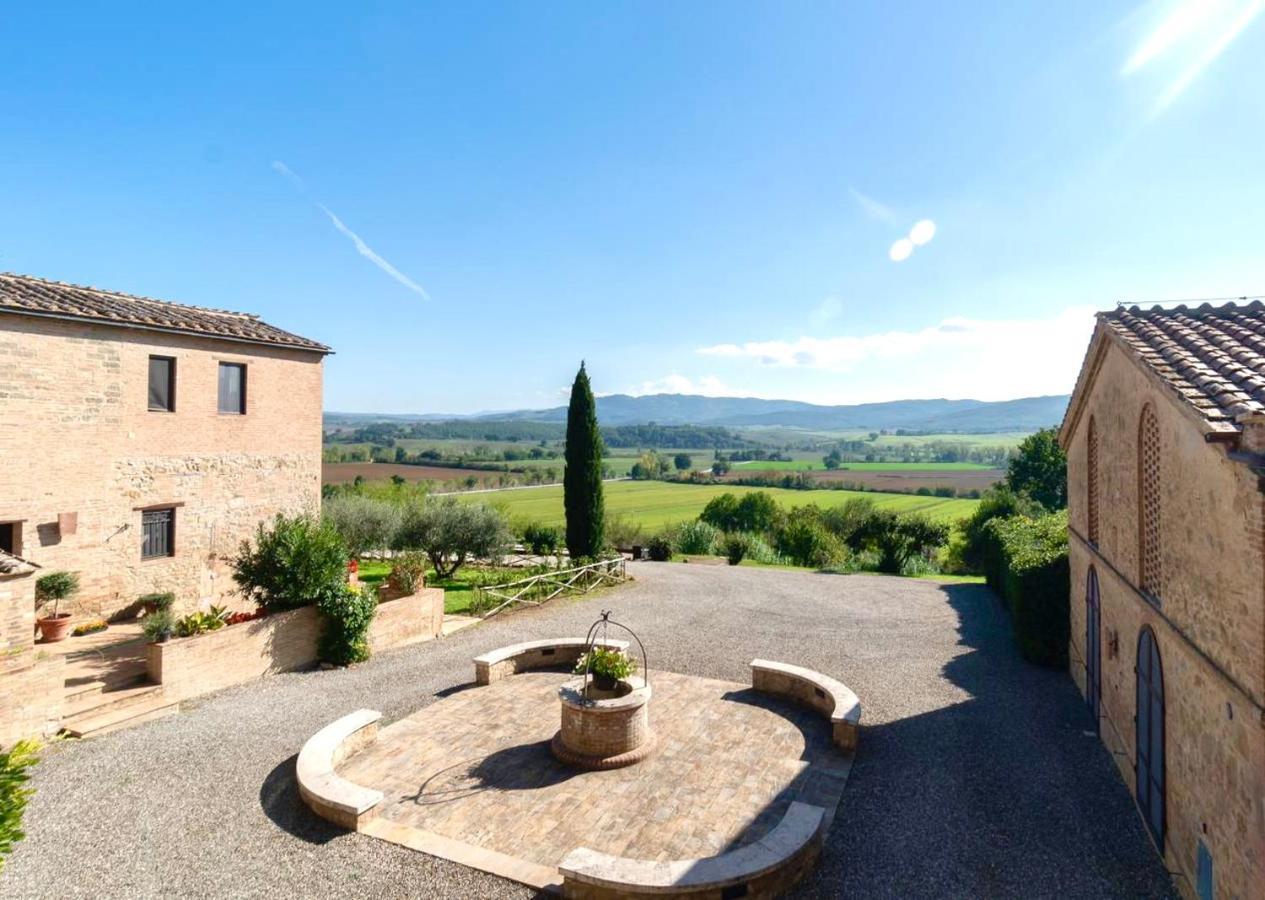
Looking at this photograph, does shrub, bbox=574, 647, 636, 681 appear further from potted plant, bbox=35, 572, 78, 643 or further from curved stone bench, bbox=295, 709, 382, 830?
potted plant, bbox=35, 572, 78, 643

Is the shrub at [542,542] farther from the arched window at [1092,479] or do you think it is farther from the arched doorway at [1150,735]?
the arched doorway at [1150,735]

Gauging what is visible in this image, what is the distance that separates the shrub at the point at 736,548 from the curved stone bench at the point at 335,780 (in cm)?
2419

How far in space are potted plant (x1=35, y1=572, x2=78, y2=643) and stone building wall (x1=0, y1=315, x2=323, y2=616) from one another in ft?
1.06

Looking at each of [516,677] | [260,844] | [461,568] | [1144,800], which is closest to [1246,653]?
[1144,800]

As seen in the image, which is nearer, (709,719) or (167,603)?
(709,719)

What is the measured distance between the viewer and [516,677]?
13.7 meters

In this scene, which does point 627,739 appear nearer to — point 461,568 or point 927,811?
point 927,811

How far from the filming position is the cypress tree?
26.7m

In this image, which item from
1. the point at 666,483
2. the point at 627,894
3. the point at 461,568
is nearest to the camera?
the point at 627,894

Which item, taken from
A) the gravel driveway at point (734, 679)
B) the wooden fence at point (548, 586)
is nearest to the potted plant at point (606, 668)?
the gravel driveway at point (734, 679)

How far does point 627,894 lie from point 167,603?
1393 cm

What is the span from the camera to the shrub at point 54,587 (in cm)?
1359

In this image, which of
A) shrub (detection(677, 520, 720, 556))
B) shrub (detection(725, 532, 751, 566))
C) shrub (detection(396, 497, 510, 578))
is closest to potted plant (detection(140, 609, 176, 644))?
shrub (detection(396, 497, 510, 578))

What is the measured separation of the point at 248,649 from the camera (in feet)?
42.9
